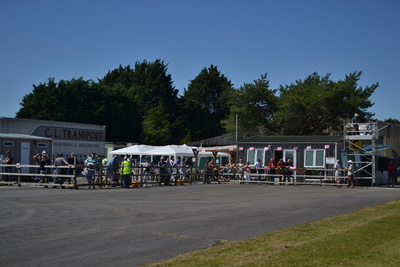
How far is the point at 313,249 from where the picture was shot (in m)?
8.81

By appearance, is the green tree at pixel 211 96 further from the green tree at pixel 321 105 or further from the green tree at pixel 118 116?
the green tree at pixel 321 105

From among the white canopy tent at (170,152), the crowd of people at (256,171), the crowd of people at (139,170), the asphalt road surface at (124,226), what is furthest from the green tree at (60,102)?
the asphalt road surface at (124,226)

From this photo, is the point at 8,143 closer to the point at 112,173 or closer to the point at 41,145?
the point at 41,145

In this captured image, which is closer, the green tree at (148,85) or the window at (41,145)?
the window at (41,145)

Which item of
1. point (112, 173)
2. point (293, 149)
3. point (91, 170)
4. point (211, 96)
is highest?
point (211, 96)

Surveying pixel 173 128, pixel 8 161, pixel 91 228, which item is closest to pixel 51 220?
pixel 91 228

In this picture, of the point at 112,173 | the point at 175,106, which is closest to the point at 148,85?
the point at 175,106

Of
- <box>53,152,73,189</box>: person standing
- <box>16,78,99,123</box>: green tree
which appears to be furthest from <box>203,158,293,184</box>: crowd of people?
<box>16,78,99,123</box>: green tree

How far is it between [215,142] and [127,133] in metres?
12.2

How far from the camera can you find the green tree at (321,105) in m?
55.4

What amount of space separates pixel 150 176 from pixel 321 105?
26.7 metres

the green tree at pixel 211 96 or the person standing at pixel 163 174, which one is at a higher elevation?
the green tree at pixel 211 96

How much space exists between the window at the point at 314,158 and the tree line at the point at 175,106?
65.4 ft

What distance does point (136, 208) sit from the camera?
15758 millimetres
